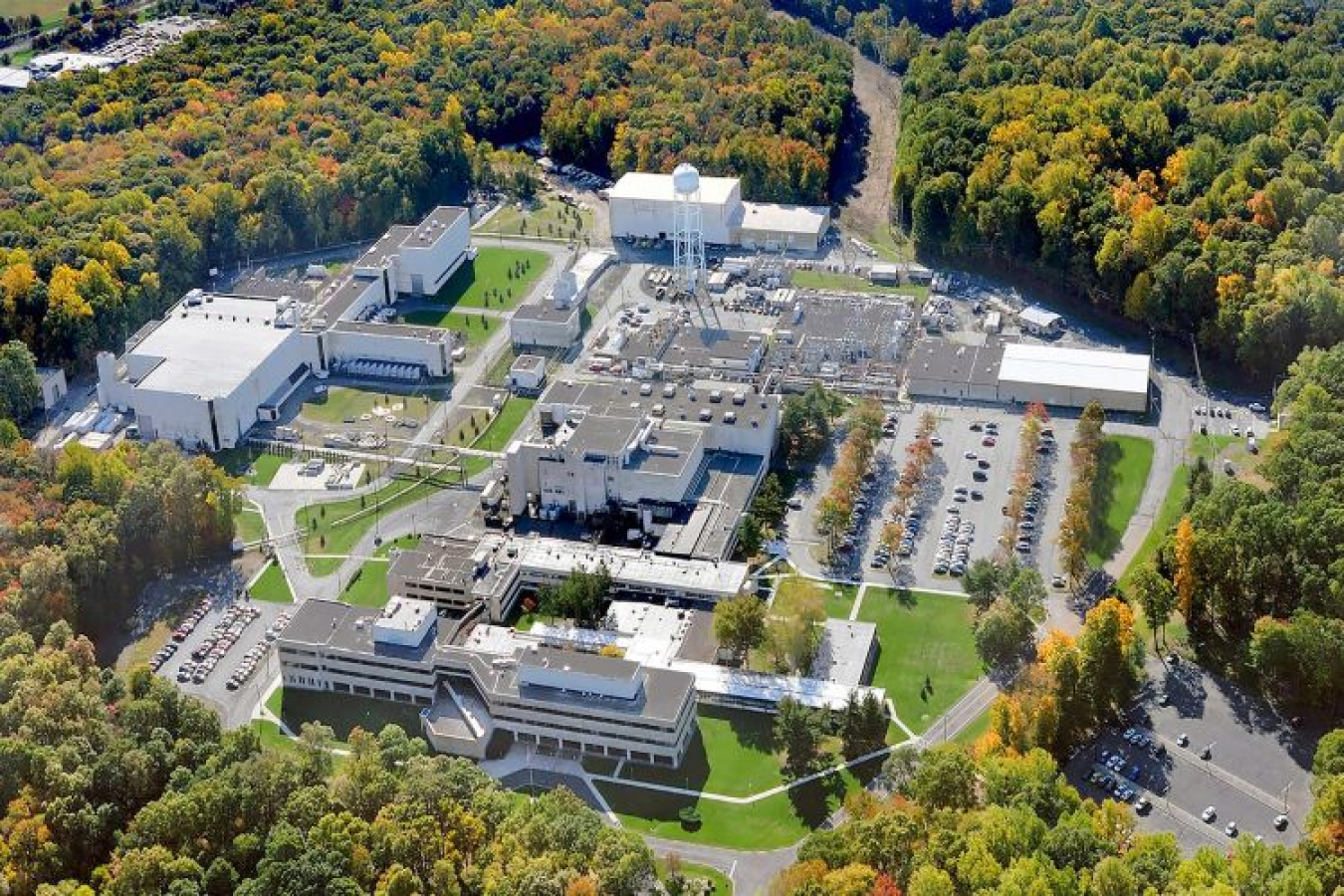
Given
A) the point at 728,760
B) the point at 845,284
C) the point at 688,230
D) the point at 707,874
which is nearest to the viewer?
the point at 707,874

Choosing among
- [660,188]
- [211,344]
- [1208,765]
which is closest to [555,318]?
[660,188]

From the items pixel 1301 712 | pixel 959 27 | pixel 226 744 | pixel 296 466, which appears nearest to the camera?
pixel 226 744

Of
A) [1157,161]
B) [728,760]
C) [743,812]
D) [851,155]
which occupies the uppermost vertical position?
[1157,161]

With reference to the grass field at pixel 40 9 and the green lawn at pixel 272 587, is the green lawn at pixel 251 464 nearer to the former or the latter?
the green lawn at pixel 272 587

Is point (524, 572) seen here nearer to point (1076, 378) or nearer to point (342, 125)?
point (1076, 378)

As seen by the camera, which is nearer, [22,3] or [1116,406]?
[1116,406]

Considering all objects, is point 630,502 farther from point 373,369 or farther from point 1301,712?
point 1301,712

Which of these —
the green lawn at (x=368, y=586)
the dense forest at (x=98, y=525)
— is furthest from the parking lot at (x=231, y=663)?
the dense forest at (x=98, y=525)

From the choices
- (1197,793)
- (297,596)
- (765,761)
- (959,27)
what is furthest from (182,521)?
(959,27)
